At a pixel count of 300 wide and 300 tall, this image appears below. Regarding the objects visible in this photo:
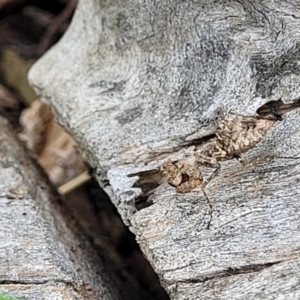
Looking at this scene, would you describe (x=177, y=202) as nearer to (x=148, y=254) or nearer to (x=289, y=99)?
(x=148, y=254)

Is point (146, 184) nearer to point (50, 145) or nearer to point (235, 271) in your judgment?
point (235, 271)

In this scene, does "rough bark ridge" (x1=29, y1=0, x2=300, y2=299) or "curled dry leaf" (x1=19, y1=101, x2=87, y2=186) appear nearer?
"rough bark ridge" (x1=29, y1=0, x2=300, y2=299)

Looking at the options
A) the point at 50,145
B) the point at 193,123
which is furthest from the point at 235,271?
the point at 50,145

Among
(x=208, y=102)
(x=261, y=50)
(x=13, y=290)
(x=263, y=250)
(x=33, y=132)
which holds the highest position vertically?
(x=261, y=50)

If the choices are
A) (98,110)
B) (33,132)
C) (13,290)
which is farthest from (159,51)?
(33,132)

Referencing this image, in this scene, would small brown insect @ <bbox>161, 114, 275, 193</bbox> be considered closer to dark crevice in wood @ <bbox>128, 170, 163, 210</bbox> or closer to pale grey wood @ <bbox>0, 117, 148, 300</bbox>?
dark crevice in wood @ <bbox>128, 170, 163, 210</bbox>

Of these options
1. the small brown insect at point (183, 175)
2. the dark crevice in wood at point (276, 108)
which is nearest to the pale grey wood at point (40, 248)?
the small brown insect at point (183, 175)

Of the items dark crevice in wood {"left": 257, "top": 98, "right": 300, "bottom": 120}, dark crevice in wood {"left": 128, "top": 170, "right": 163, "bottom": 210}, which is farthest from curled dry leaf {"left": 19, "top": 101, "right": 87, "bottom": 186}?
dark crevice in wood {"left": 257, "top": 98, "right": 300, "bottom": 120}
